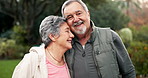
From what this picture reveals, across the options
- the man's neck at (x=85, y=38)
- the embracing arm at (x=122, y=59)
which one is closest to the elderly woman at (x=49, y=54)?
the man's neck at (x=85, y=38)

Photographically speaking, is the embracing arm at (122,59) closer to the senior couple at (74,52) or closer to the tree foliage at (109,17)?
the senior couple at (74,52)

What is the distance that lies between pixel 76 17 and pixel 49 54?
50cm

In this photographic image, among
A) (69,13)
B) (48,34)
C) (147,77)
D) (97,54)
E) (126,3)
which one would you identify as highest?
(126,3)

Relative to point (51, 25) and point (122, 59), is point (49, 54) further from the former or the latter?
point (122, 59)

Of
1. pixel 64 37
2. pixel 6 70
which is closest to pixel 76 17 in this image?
pixel 64 37

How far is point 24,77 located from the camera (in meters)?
2.70

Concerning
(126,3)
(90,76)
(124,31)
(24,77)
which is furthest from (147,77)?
(126,3)

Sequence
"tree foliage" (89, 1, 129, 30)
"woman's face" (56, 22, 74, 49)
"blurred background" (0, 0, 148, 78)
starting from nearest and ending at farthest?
"woman's face" (56, 22, 74, 49), "blurred background" (0, 0, 148, 78), "tree foliage" (89, 1, 129, 30)

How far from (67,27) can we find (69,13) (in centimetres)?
18

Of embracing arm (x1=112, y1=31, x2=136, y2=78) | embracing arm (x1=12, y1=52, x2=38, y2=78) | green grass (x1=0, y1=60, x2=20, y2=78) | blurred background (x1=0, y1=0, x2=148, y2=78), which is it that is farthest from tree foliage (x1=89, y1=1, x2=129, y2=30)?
embracing arm (x1=12, y1=52, x2=38, y2=78)

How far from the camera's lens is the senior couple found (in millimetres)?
2766

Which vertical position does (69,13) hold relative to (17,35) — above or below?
below

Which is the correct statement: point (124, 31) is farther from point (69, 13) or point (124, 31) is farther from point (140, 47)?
point (69, 13)

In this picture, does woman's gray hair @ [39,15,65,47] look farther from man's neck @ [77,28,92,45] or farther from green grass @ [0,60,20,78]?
green grass @ [0,60,20,78]
